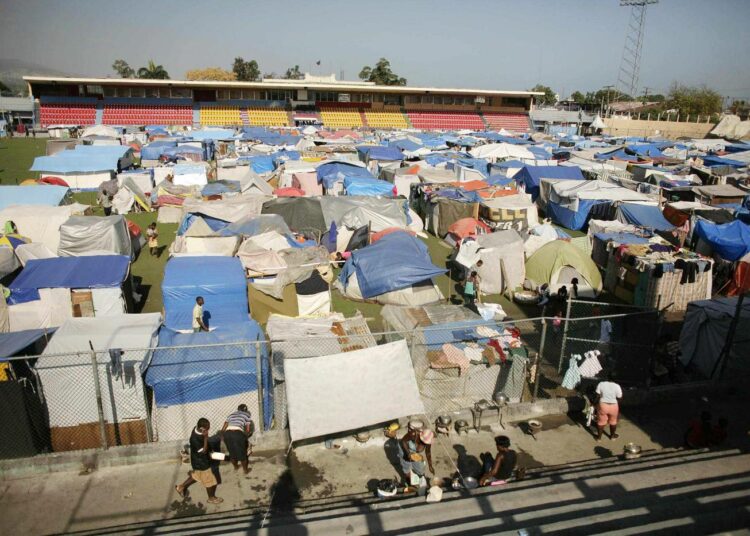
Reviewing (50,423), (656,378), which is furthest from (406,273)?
(50,423)

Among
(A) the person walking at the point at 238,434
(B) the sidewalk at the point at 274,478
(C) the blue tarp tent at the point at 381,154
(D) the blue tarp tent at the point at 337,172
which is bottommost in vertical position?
(B) the sidewalk at the point at 274,478

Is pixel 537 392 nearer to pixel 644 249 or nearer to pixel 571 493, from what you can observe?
pixel 571 493

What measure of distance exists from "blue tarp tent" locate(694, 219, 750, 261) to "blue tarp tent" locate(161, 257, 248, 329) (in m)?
14.1

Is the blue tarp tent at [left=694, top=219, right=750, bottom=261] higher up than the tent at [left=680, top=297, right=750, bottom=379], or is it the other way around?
the blue tarp tent at [left=694, top=219, right=750, bottom=261]

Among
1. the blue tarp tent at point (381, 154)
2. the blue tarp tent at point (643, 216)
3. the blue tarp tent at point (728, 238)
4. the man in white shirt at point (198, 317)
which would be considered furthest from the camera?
the blue tarp tent at point (381, 154)

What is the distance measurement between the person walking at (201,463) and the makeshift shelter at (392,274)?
6.84 meters

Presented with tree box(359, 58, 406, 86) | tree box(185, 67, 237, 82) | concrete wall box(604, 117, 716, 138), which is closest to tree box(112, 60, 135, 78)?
tree box(185, 67, 237, 82)

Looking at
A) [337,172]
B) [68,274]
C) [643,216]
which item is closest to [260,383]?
[68,274]

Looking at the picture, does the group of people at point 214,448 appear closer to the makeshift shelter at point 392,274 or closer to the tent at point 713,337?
the makeshift shelter at point 392,274

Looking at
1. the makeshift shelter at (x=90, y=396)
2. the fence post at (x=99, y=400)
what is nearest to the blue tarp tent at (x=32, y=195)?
the makeshift shelter at (x=90, y=396)

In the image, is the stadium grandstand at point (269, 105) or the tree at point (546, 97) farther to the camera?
the tree at point (546, 97)

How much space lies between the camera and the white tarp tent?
7430mm

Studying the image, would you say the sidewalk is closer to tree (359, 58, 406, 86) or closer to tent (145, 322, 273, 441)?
tent (145, 322, 273, 441)

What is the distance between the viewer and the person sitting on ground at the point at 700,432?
783 centimetres
